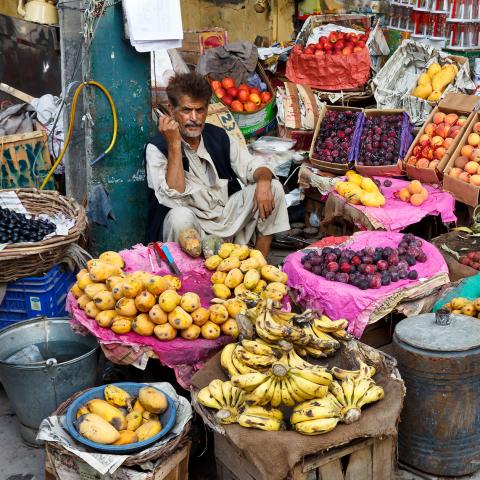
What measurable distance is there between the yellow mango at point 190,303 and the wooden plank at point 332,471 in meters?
1.03

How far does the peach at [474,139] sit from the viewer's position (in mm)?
5591

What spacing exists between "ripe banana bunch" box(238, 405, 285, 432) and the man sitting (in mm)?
1737

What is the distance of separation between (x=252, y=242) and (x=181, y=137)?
2.87 feet

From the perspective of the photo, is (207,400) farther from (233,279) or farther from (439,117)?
(439,117)

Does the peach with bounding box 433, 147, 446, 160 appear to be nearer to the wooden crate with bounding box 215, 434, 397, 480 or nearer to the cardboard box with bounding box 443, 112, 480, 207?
the cardboard box with bounding box 443, 112, 480, 207

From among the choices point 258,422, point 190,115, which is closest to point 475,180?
point 190,115

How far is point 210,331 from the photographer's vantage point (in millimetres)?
3488

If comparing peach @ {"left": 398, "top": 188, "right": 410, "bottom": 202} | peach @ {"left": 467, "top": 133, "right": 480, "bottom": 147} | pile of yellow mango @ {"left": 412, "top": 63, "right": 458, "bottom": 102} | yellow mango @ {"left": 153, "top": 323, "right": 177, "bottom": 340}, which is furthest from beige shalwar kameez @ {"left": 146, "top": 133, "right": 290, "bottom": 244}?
pile of yellow mango @ {"left": 412, "top": 63, "right": 458, "bottom": 102}

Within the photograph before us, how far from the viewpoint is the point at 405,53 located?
7.13 meters

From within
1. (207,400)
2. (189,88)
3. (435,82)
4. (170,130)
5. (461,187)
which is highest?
(189,88)

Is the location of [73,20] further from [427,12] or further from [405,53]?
[427,12]

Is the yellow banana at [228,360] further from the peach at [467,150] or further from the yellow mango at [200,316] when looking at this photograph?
the peach at [467,150]

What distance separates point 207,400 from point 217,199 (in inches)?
83.3

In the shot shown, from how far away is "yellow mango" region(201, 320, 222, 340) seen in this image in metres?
3.49
